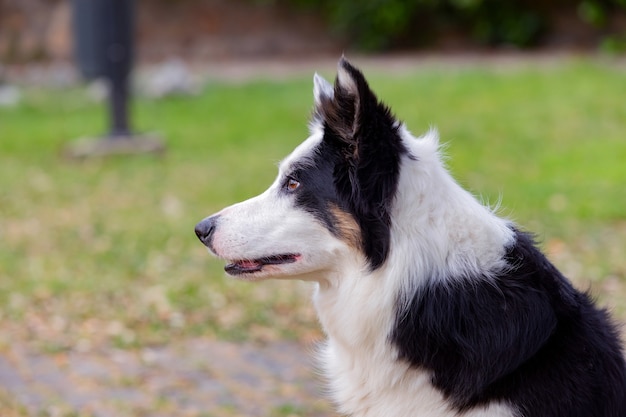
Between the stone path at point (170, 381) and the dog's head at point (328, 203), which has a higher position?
the dog's head at point (328, 203)

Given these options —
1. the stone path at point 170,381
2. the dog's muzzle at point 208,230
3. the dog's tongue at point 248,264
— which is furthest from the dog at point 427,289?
the stone path at point 170,381

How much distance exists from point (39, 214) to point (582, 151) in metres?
6.55

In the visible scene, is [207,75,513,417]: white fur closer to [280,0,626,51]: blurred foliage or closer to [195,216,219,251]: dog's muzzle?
[195,216,219,251]: dog's muzzle

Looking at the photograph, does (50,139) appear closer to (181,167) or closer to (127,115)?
(127,115)

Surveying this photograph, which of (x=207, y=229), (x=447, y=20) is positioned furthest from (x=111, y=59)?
(x=207, y=229)

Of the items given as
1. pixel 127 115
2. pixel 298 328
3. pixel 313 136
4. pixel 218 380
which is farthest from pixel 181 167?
pixel 313 136

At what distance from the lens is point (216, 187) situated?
10.5 metres

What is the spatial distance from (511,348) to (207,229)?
1141mm

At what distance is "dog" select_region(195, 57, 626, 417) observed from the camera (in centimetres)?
294

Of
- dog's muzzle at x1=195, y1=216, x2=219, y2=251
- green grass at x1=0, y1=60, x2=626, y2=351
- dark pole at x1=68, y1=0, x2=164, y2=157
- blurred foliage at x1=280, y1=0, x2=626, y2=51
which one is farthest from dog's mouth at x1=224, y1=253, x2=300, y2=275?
blurred foliage at x1=280, y1=0, x2=626, y2=51

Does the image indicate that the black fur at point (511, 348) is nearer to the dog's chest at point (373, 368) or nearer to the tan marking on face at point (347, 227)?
the dog's chest at point (373, 368)

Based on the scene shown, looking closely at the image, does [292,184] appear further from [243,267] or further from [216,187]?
[216,187]

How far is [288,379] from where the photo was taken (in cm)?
552

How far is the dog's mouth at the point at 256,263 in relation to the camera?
3.23m
